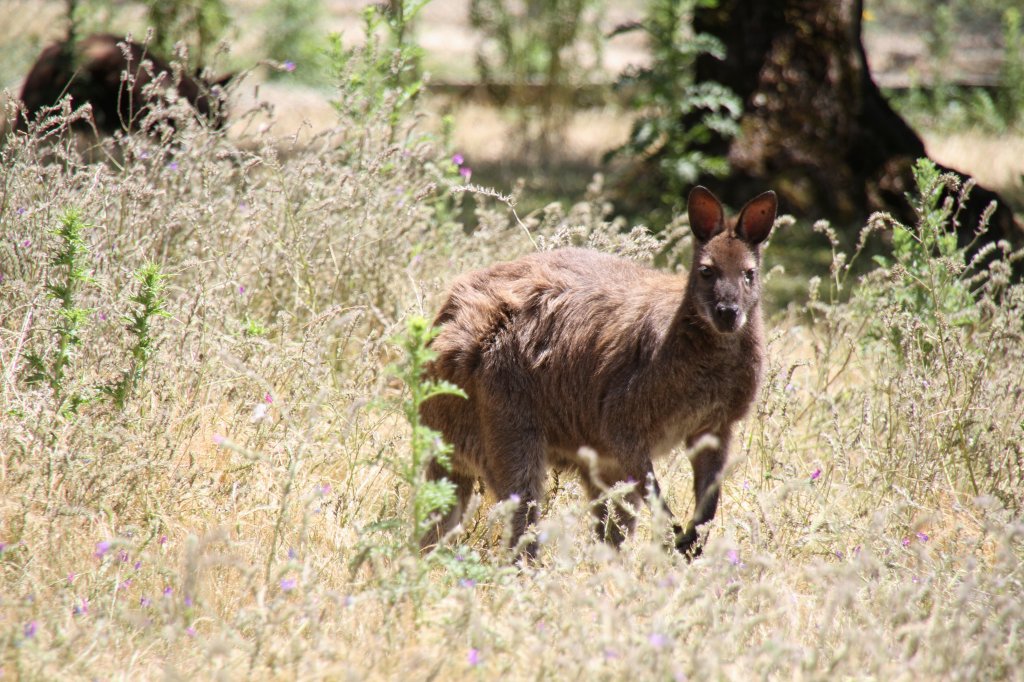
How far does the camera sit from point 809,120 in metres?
8.51

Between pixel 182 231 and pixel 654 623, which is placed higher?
pixel 182 231

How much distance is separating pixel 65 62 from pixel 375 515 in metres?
5.58

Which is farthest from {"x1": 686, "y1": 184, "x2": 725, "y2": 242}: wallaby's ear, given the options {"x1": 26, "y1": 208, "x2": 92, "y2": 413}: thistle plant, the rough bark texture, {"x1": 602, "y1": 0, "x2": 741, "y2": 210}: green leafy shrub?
the rough bark texture

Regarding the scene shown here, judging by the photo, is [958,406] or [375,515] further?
[958,406]

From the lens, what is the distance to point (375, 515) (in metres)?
4.32

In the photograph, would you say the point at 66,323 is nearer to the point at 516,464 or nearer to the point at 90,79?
the point at 516,464

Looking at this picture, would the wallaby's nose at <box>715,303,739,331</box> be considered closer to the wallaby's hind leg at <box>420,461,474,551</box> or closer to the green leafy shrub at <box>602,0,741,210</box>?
the wallaby's hind leg at <box>420,461,474,551</box>

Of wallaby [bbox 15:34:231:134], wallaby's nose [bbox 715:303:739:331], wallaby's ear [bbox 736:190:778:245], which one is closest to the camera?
wallaby's nose [bbox 715:303:739:331]

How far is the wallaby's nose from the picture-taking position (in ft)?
13.1

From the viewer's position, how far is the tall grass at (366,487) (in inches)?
118

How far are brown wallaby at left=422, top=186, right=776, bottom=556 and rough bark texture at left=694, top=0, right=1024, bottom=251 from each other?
433cm

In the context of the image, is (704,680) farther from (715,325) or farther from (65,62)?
(65,62)

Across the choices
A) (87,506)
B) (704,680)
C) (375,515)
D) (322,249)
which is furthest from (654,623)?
(322,249)

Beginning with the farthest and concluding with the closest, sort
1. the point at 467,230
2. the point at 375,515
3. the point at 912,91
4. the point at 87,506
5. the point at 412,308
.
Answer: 1. the point at 912,91
2. the point at 467,230
3. the point at 412,308
4. the point at 375,515
5. the point at 87,506
